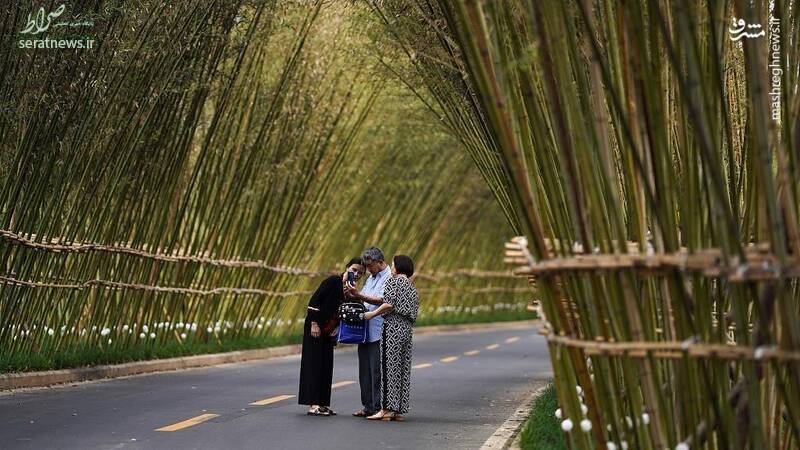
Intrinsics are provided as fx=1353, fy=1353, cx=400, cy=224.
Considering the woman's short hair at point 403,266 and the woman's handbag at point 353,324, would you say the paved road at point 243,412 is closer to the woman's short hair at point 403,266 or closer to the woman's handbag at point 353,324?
the woman's handbag at point 353,324

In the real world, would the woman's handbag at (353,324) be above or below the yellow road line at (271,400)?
above

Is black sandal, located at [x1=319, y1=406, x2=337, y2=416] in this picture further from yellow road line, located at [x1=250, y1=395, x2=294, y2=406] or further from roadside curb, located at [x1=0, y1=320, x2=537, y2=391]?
roadside curb, located at [x1=0, y1=320, x2=537, y2=391]

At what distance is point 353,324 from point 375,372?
38cm

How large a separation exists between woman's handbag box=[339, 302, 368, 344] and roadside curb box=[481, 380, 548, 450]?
48.2 inches

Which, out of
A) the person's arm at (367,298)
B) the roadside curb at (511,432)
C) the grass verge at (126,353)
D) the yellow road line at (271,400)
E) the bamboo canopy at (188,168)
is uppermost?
the bamboo canopy at (188,168)

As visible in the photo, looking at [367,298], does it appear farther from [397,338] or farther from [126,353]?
[126,353]

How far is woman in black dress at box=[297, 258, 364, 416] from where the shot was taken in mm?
9609

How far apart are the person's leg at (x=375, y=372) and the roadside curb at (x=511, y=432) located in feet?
3.17

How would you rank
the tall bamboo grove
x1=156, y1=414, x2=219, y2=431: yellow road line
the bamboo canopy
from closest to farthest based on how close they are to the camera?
the tall bamboo grove → x1=156, y1=414, x2=219, y2=431: yellow road line → the bamboo canopy

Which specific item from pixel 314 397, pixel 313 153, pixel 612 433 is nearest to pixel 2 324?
pixel 314 397

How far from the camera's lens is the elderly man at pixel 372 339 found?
31.7 feet

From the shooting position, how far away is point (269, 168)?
15367 millimetres

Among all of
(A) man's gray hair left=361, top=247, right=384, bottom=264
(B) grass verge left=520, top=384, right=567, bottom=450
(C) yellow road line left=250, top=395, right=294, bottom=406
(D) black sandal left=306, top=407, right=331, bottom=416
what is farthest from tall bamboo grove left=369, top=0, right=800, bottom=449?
(C) yellow road line left=250, top=395, right=294, bottom=406

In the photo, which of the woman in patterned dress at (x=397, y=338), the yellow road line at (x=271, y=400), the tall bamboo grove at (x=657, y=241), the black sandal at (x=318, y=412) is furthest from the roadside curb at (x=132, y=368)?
the tall bamboo grove at (x=657, y=241)
